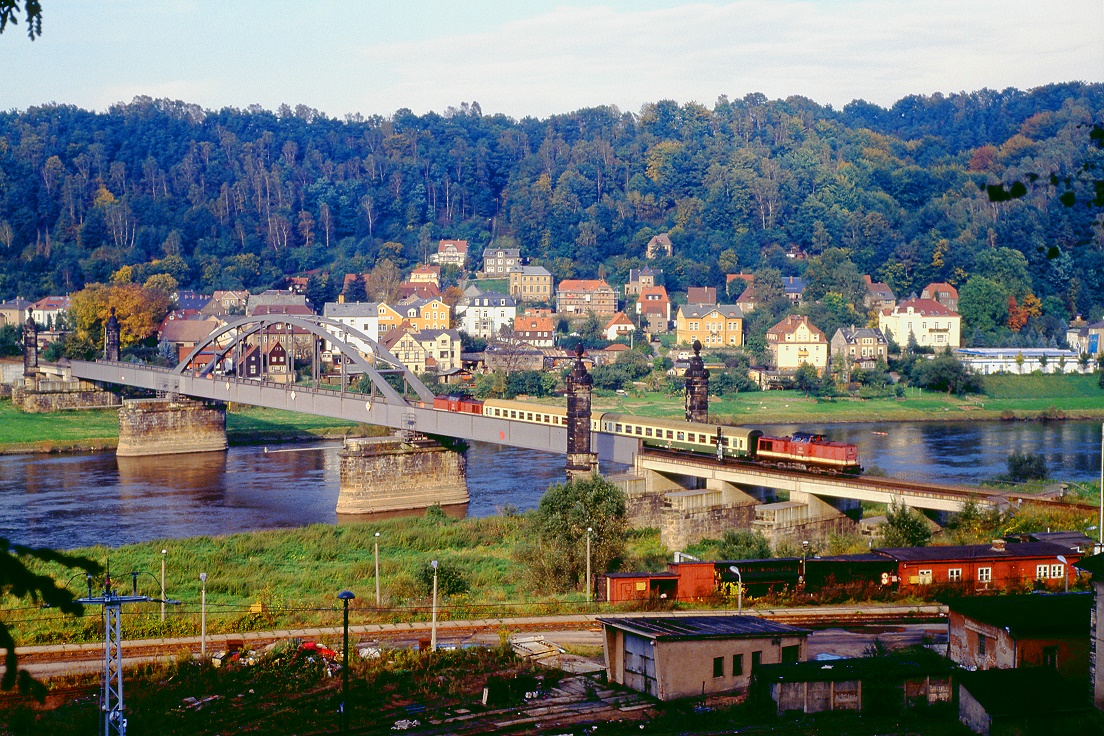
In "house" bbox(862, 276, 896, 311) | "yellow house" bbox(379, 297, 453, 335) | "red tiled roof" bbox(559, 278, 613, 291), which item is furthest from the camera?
"red tiled roof" bbox(559, 278, 613, 291)

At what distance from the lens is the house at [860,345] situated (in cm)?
9000

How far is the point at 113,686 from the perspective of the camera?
1958 cm

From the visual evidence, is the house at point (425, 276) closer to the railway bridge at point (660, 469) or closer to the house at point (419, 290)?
the house at point (419, 290)

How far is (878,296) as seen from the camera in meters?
110

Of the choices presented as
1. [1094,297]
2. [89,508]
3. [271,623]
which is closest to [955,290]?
[1094,297]

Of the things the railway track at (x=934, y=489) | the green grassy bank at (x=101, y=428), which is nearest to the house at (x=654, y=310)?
the green grassy bank at (x=101, y=428)

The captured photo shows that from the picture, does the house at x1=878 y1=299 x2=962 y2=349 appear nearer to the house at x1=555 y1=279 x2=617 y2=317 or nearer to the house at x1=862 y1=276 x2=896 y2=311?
the house at x1=862 y1=276 x2=896 y2=311

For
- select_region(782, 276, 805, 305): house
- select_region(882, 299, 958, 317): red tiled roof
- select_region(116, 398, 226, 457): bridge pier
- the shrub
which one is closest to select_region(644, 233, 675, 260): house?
select_region(782, 276, 805, 305): house

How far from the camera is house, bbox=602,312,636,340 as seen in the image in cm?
10256

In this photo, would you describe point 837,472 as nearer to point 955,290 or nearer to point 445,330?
point 445,330

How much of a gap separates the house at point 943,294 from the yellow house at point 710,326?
18.9 m

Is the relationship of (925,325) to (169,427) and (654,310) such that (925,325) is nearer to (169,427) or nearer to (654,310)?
(654,310)

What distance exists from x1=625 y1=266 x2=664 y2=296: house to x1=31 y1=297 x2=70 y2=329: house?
51.3 metres

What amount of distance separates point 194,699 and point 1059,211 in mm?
120639
